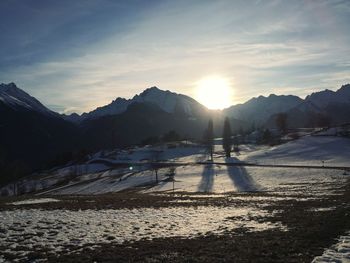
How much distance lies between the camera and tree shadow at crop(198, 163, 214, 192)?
76.8 metres

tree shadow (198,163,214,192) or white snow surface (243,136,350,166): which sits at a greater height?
white snow surface (243,136,350,166)

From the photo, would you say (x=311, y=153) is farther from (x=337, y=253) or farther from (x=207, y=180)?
(x=337, y=253)

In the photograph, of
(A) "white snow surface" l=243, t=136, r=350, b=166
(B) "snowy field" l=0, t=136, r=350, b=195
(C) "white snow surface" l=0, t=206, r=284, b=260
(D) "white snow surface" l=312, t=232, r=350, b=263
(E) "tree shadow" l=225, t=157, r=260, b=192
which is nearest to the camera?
(D) "white snow surface" l=312, t=232, r=350, b=263

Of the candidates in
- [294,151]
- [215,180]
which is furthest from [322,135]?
[215,180]

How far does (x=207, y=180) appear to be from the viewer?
9088 cm

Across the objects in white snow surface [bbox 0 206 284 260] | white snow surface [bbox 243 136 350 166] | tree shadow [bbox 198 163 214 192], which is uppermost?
white snow surface [bbox 0 206 284 260]

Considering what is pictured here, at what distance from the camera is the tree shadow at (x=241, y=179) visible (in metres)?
70.5

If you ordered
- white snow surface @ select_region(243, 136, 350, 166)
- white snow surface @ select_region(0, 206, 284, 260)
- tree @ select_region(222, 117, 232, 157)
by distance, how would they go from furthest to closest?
1. tree @ select_region(222, 117, 232, 157)
2. white snow surface @ select_region(243, 136, 350, 166)
3. white snow surface @ select_region(0, 206, 284, 260)

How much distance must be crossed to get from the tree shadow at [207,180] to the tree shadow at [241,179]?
4831 millimetres

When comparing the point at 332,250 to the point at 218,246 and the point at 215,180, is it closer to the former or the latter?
the point at 218,246

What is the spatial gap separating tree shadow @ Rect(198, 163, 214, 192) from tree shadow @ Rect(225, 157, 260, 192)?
4.83 m

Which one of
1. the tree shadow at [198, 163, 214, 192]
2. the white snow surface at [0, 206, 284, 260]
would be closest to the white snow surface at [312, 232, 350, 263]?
the white snow surface at [0, 206, 284, 260]

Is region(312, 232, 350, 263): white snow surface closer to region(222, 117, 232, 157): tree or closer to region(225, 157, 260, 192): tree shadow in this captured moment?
region(225, 157, 260, 192): tree shadow

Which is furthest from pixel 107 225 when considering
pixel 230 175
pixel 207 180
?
pixel 230 175
